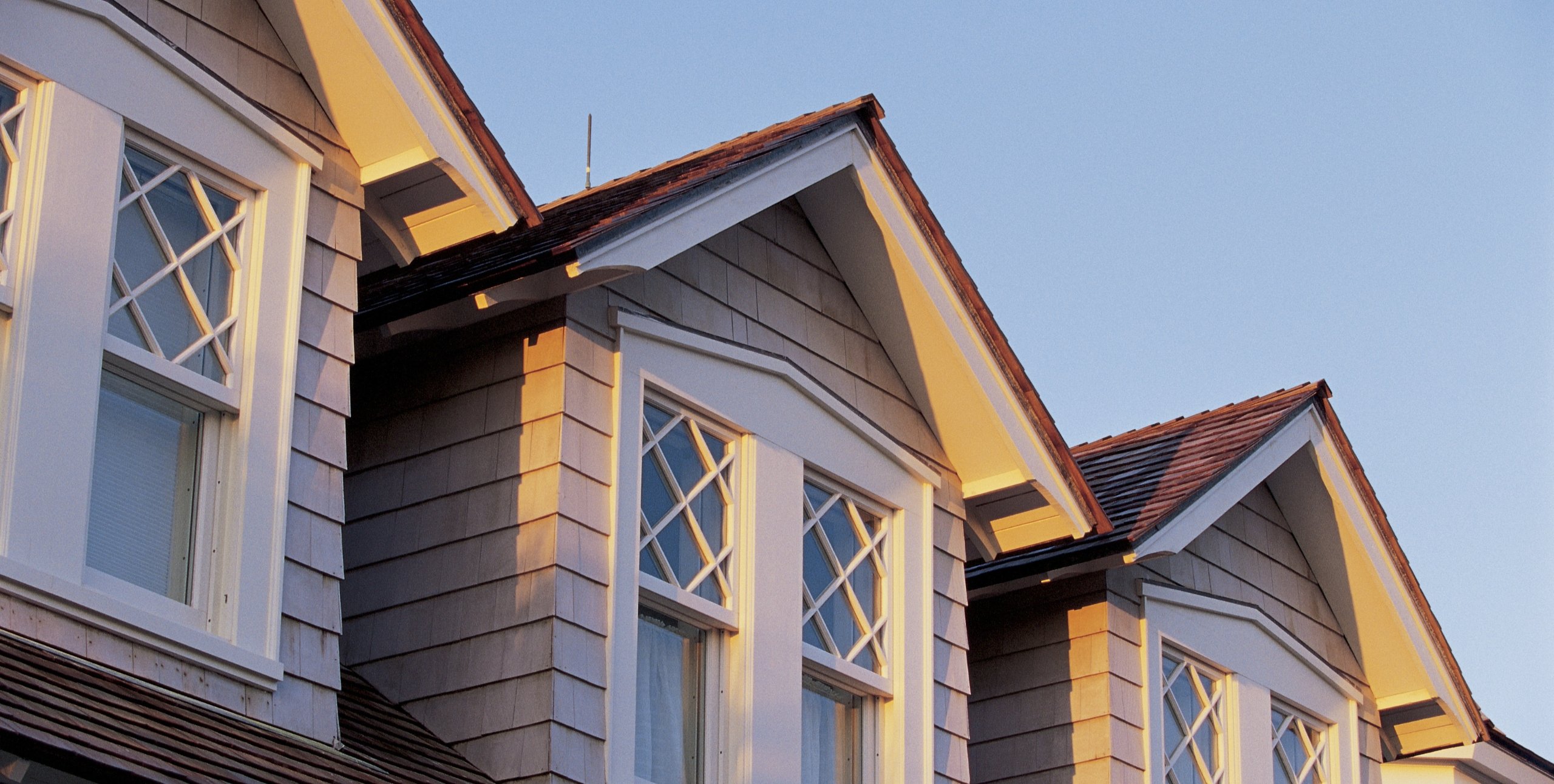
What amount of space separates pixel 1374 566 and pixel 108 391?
26.3ft

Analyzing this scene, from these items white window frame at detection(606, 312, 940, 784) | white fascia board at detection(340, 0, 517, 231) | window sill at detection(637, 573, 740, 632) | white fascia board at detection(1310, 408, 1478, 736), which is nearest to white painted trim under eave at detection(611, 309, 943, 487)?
white window frame at detection(606, 312, 940, 784)

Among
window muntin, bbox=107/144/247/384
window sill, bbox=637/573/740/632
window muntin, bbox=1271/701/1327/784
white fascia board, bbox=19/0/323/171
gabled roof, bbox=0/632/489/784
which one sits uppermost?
white fascia board, bbox=19/0/323/171

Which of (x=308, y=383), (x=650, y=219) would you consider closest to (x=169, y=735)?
(x=308, y=383)

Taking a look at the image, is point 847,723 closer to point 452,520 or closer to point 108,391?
point 452,520

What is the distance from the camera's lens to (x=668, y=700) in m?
8.95

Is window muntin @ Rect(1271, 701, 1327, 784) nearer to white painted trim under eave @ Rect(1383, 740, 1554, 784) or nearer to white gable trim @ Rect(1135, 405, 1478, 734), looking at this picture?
white gable trim @ Rect(1135, 405, 1478, 734)

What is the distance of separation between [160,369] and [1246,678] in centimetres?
684

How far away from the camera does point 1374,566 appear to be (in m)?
12.8

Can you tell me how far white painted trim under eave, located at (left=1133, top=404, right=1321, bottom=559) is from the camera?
1117 cm

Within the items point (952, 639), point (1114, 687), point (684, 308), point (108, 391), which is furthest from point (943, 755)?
point (108, 391)

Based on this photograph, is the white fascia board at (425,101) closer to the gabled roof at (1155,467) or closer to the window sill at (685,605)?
the window sill at (685,605)

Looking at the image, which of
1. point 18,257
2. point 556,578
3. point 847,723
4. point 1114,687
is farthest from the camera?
point 1114,687

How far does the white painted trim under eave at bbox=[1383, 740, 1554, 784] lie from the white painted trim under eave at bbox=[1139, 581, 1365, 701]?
68 cm

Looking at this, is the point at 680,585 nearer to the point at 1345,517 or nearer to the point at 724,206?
the point at 724,206
